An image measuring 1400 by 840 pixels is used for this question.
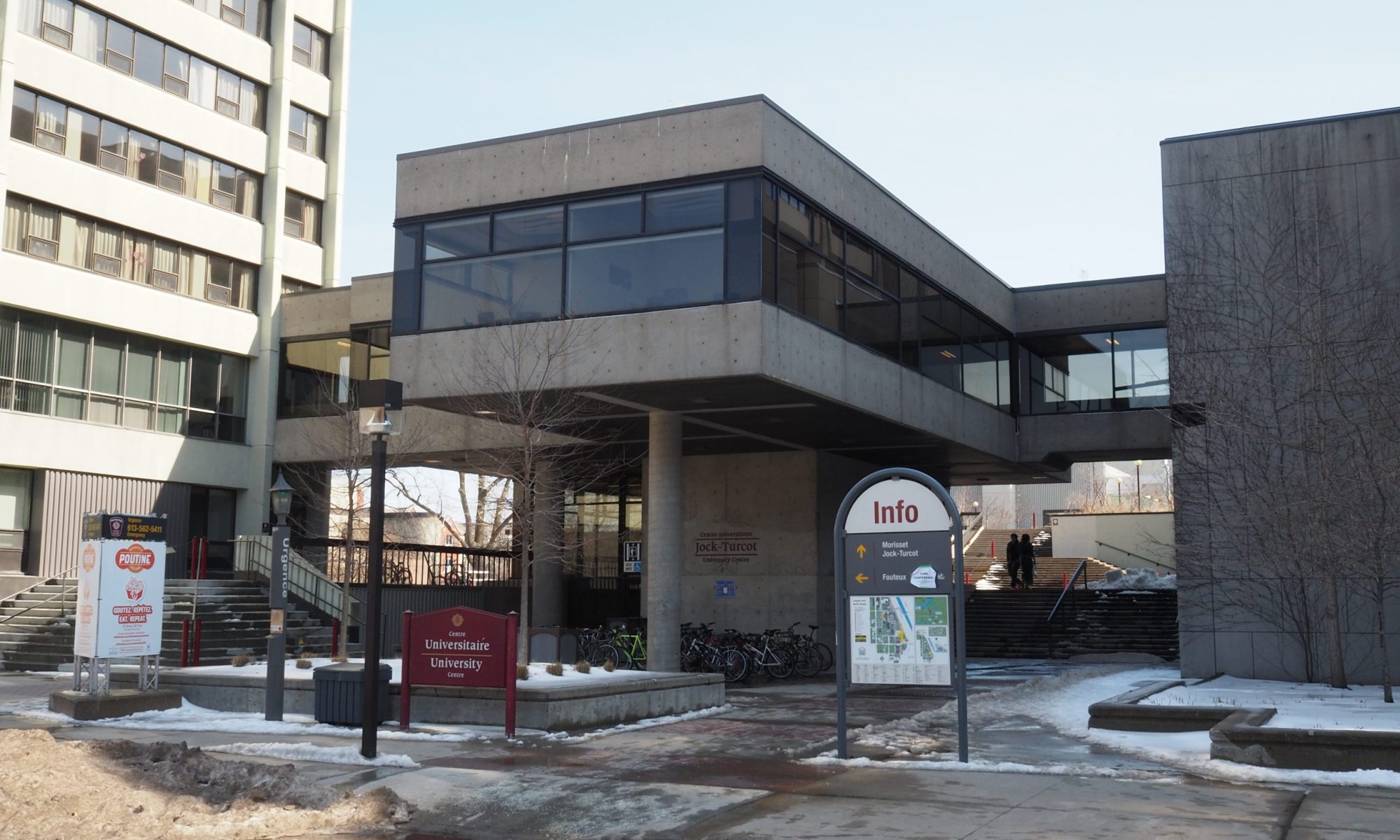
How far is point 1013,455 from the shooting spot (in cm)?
3378

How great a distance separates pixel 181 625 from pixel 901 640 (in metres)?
18.1

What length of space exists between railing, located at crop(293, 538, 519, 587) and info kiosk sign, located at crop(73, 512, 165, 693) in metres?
15.5

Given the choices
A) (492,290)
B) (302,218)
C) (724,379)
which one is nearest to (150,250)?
(302,218)

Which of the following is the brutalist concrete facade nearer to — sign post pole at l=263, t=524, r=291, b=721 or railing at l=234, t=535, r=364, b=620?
sign post pole at l=263, t=524, r=291, b=721

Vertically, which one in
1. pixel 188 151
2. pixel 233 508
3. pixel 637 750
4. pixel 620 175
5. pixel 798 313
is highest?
pixel 188 151

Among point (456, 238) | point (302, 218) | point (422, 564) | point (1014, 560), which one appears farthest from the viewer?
point (302, 218)

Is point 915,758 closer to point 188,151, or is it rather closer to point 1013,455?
point 1013,455

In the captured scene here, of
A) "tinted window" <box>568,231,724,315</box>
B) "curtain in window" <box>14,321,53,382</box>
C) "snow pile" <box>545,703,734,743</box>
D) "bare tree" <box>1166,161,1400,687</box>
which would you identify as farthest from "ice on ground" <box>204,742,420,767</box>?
"curtain in window" <box>14,321,53,382</box>

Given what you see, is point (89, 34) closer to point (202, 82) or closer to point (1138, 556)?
point (202, 82)

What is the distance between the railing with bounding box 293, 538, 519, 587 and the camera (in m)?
35.0

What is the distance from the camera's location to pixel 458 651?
604 inches

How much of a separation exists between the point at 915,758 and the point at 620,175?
470 inches

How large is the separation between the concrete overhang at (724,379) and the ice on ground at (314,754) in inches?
356

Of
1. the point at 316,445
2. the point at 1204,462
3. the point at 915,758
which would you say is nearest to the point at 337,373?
the point at 316,445
